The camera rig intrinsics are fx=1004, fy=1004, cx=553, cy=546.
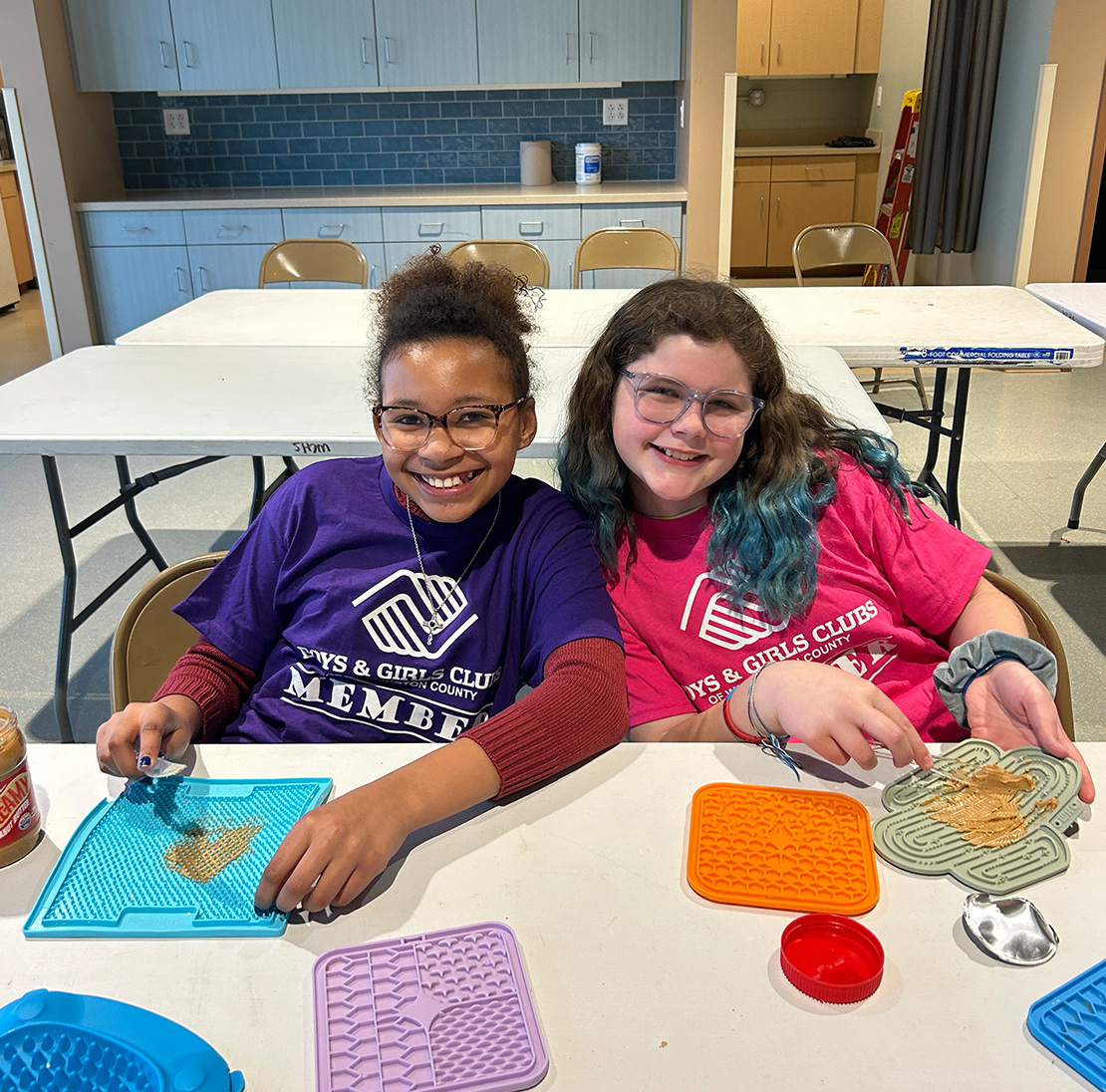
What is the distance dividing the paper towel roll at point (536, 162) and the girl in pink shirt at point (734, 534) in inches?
164

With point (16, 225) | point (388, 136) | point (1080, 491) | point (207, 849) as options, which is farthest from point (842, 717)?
point (16, 225)

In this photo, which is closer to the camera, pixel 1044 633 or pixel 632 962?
pixel 632 962

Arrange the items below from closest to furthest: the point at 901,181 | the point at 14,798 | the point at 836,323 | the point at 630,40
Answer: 1. the point at 14,798
2. the point at 836,323
3. the point at 630,40
4. the point at 901,181

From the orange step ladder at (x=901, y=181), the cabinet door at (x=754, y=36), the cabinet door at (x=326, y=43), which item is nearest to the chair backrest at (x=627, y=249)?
the cabinet door at (x=326, y=43)

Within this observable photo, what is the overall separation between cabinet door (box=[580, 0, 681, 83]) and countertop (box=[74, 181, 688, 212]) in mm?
521

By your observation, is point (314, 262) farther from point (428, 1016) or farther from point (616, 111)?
point (428, 1016)

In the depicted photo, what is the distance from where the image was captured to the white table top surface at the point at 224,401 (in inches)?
74.2

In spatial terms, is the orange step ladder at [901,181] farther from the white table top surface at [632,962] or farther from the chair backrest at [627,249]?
the white table top surface at [632,962]

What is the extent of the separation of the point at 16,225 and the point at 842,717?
730 centimetres

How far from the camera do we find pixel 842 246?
3949 millimetres

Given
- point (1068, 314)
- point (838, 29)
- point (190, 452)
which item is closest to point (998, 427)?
point (1068, 314)

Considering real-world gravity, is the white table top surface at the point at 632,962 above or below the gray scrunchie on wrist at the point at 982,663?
below

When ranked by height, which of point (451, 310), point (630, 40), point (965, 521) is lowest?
point (965, 521)

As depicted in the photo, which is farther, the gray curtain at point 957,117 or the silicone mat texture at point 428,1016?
the gray curtain at point 957,117
